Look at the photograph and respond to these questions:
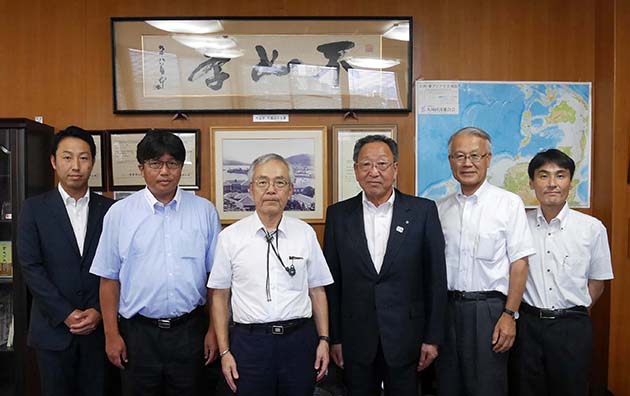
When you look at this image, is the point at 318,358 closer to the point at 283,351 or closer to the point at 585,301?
the point at 283,351

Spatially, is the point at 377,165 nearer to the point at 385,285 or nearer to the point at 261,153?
the point at 385,285

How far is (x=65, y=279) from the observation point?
221cm

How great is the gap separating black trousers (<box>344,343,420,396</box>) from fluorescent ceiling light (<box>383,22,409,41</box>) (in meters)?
1.88

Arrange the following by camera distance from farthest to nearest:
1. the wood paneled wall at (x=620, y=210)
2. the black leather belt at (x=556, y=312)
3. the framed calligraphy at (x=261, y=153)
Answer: the framed calligraphy at (x=261, y=153) < the wood paneled wall at (x=620, y=210) < the black leather belt at (x=556, y=312)

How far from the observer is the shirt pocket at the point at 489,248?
213 centimetres

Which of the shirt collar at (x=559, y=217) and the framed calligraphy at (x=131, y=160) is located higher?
the framed calligraphy at (x=131, y=160)

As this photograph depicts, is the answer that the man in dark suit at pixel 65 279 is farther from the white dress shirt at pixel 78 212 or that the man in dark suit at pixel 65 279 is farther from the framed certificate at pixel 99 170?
the framed certificate at pixel 99 170

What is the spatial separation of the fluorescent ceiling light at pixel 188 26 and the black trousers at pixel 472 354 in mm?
2126

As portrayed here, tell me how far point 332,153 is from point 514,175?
118 centimetres

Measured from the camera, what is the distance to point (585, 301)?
2287 millimetres

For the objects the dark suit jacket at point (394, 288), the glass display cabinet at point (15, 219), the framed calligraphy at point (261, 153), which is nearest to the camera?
the dark suit jacket at point (394, 288)

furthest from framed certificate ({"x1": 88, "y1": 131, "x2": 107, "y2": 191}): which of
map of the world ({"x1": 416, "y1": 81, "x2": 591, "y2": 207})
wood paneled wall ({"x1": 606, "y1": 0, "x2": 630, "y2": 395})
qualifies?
wood paneled wall ({"x1": 606, "y1": 0, "x2": 630, "y2": 395})

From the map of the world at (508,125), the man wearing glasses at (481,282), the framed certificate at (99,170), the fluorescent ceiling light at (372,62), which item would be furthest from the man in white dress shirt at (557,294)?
the framed certificate at (99,170)

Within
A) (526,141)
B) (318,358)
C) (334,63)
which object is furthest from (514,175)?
(318,358)
